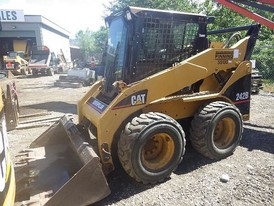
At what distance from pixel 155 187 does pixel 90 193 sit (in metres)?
0.94

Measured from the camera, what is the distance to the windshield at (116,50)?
4.20 meters

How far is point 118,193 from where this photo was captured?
12.2 feet

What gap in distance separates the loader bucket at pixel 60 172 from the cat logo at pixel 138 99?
2.76ft

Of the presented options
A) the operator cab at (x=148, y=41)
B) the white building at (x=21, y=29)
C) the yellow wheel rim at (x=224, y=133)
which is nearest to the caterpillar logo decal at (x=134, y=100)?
the operator cab at (x=148, y=41)

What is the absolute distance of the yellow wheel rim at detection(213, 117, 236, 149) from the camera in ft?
15.1

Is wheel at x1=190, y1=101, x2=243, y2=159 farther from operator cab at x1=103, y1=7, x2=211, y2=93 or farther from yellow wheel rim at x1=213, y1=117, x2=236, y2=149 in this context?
operator cab at x1=103, y1=7, x2=211, y2=93

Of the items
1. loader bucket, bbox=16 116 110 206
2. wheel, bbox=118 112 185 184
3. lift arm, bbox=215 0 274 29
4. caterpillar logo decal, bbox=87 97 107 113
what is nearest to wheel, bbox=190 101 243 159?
wheel, bbox=118 112 185 184

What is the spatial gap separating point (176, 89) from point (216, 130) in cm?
111

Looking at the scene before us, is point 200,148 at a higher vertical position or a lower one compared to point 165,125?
lower

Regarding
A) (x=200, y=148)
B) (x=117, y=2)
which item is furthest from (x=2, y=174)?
(x=117, y=2)

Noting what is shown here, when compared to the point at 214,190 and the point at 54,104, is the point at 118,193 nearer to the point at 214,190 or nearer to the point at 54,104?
the point at 214,190

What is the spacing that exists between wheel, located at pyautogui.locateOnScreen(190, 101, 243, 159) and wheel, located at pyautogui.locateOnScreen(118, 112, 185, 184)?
1.51 feet

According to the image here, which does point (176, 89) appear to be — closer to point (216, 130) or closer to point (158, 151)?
point (158, 151)

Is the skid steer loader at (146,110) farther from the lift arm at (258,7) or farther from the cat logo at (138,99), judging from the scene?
the lift arm at (258,7)
